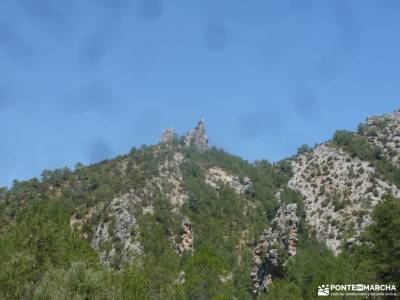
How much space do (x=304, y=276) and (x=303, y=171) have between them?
286ft

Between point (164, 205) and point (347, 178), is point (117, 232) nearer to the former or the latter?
point (164, 205)

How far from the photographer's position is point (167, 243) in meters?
121

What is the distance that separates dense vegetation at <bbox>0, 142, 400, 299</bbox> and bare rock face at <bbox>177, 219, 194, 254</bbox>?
2.67 metres

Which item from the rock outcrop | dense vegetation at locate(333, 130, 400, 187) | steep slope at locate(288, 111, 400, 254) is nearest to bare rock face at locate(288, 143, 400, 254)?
steep slope at locate(288, 111, 400, 254)

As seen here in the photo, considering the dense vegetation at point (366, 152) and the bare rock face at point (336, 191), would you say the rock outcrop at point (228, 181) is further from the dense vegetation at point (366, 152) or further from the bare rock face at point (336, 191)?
the dense vegetation at point (366, 152)

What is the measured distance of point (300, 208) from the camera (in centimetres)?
13662

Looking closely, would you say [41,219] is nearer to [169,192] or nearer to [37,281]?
[37,281]

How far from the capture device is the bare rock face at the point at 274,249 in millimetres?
80625

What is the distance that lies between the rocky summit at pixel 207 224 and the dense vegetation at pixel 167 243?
8.9 inches

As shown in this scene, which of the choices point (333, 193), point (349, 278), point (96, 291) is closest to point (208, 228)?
point (333, 193)

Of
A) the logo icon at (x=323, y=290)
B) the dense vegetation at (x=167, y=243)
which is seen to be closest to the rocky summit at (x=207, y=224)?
the dense vegetation at (x=167, y=243)

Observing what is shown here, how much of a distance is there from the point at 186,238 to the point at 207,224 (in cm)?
1271

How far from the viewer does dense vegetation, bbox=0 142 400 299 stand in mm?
54062

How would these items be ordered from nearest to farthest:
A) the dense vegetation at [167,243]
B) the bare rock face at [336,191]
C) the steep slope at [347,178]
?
the dense vegetation at [167,243] < the bare rock face at [336,191] < the steep slope at [347,178]
